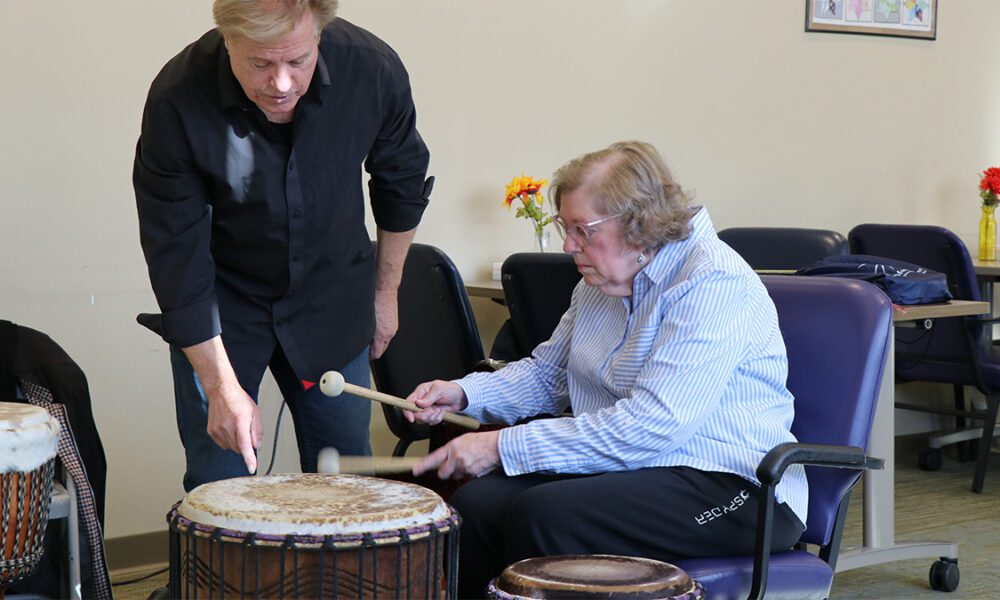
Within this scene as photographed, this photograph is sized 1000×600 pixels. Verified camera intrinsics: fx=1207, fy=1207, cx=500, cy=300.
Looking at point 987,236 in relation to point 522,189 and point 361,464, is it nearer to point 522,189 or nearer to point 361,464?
point 522,189

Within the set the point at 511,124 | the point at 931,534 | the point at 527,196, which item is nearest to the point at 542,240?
the point at 527,196

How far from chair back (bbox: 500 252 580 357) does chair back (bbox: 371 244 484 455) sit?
0.12 metres

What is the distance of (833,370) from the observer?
6.69 feet

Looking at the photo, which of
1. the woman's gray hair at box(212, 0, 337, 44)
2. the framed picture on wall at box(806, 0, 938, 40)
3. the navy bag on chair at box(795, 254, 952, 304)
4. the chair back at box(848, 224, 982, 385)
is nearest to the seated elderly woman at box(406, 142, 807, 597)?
the woman's gray hair at box(212, 0, 337, 44)

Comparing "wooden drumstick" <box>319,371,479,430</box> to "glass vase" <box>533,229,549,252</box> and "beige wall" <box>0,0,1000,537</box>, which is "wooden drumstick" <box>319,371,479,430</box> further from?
"glass vase" <box>533,229,549,252</box>

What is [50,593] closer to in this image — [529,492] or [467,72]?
[529,492]

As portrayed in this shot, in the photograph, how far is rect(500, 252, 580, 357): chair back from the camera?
9.55 ft

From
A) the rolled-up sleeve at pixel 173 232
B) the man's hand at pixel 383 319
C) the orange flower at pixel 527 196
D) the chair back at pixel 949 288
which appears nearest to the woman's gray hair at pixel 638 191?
the man's hand at pixel 383 319

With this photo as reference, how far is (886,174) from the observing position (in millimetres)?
4934

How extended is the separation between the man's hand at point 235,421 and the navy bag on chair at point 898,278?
1746 mm

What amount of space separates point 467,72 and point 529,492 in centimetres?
228

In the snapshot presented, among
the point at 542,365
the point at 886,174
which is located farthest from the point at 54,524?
the point at 886,174

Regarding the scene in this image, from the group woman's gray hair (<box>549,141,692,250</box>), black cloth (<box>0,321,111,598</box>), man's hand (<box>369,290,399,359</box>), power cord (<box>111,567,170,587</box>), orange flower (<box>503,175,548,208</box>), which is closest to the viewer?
woman's gray hair (<box>549,141,692,250</box>)

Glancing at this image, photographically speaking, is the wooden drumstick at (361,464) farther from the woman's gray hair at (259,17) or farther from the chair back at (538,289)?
the chair back at (538,289)
